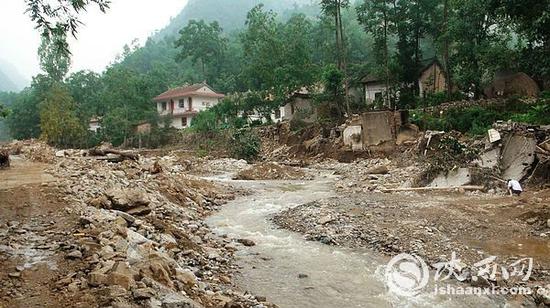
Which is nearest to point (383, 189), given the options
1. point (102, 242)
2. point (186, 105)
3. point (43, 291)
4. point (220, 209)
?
point (220, 209)

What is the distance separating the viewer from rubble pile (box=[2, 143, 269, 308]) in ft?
19.4

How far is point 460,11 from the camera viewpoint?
26891 mm

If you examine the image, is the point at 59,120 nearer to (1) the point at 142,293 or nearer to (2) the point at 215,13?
(1) the point at 142,293

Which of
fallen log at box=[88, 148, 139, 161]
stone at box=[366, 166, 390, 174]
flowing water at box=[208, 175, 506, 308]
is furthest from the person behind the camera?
fallen log at box=[88, 148, 139, 161]

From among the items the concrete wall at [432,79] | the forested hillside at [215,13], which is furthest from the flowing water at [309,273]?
the forested hillside at [215,13]

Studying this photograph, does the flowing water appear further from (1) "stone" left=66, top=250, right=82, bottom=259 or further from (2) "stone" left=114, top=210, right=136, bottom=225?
(1) "stone" left=66, top=250, right=82, bottom=259

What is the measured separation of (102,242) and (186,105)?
47.6 meters

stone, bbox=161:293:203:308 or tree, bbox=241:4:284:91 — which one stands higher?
tree, bbox=241:4:284:91

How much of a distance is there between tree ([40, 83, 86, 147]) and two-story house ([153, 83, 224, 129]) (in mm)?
9904

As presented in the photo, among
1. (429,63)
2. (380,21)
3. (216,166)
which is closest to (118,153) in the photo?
(216,166)

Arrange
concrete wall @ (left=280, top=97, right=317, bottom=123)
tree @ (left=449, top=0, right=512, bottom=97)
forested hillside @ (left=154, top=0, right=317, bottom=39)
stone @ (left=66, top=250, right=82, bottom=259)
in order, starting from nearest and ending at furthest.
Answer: stone @ (left=66, top=250, right=82, bottom=259) < tree @ (left=449, top=0, right=512, bottom=97) < concrete wall @ (left=280, top=97, right=317, bottom=123) < forested hillside @ (left=154, top=0, right=317, bottom=39)

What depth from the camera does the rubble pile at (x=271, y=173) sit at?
78.7 feet

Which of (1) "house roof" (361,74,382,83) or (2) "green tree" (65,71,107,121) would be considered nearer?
(1) "house roof" (361,74,382,83)

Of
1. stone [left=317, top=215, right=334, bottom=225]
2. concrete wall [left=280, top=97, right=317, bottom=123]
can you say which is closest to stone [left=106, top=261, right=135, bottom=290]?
stone [left=317, top=215, right=334, bottom=225]
